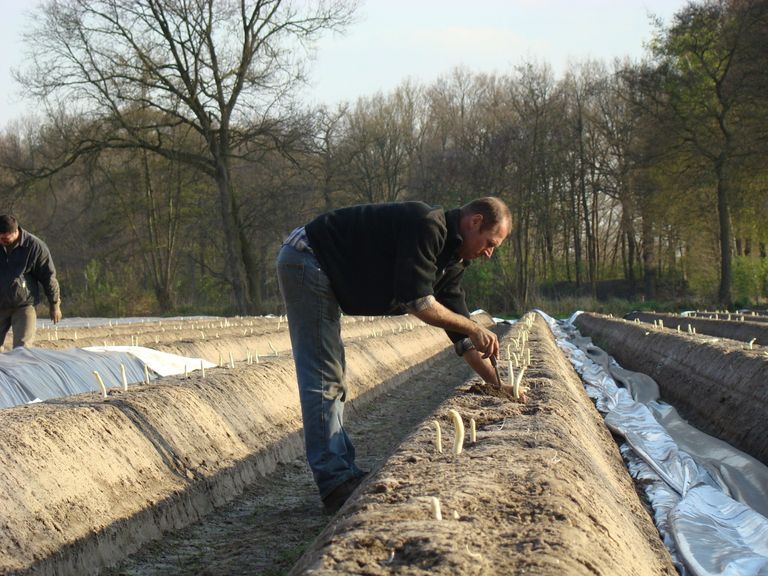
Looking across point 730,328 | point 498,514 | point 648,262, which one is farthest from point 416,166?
point 498,514

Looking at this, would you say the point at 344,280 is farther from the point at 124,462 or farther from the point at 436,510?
the point at 436,510

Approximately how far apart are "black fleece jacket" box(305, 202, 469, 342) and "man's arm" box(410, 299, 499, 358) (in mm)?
77

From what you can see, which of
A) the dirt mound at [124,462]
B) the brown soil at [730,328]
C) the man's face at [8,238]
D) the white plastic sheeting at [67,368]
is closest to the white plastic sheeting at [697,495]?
the dirt mound at [124,462]

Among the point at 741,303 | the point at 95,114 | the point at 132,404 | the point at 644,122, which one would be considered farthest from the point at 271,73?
the point at 132,404

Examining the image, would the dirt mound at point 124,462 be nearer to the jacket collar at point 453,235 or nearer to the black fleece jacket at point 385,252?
the black fleece jacket at point 385,252

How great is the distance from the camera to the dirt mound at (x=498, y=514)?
2.42 meters

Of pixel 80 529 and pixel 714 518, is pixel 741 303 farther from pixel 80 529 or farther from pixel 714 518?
pixel 80 529

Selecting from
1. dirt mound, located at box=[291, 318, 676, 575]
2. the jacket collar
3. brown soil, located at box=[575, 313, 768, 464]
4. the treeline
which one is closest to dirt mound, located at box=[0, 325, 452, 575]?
dirt mound, located at box=[291, 318, 676, 575]

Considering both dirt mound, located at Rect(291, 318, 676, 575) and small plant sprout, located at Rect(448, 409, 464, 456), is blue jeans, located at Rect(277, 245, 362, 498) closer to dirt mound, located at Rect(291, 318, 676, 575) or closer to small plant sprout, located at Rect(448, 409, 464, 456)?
dirt mound, located at Rect(291, 318, 676, 575)

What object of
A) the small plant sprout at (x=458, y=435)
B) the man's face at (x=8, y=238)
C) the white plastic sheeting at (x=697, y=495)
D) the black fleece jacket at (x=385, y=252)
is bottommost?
the white plastic sheeting at (x=697, y=495)

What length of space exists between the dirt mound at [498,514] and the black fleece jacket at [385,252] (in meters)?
0.74

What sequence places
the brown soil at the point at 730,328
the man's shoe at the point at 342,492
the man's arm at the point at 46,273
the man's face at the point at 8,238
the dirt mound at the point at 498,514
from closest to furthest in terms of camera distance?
the dirt mound at the point at 498,514 → the man's shoe at the point at 342,492 → the man's face at the point at 8,238 → the man's arm at the point at 46,273 → the brown soil at the point at 730,328

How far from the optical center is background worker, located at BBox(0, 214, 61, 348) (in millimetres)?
7570

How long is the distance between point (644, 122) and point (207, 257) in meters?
21.1
